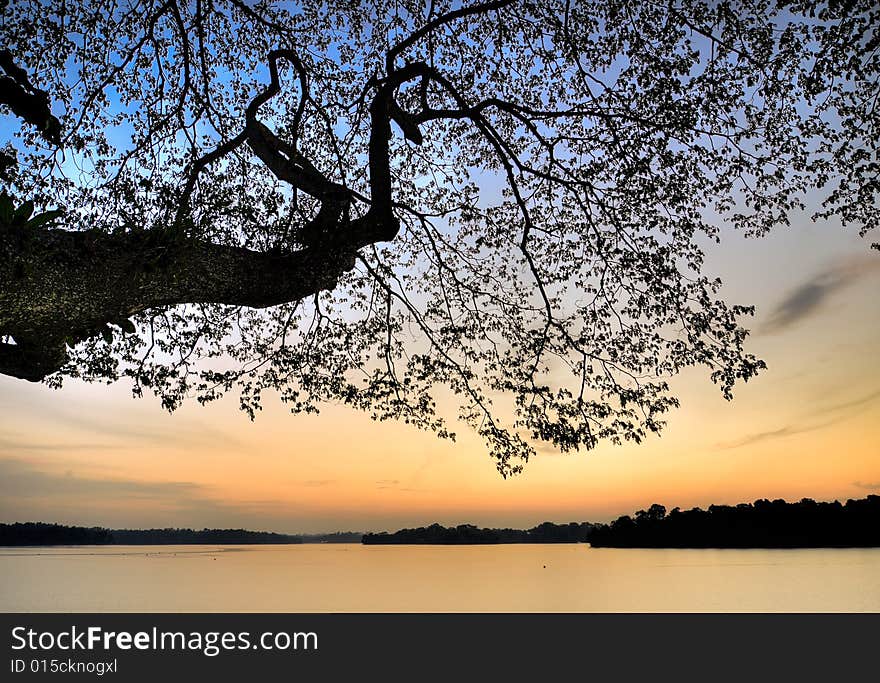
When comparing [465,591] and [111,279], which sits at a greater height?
[111,279]

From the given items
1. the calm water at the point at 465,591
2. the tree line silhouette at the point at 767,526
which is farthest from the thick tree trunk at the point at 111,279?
→ the tree line silhouette at the point at 767,526

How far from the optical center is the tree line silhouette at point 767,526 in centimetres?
8956

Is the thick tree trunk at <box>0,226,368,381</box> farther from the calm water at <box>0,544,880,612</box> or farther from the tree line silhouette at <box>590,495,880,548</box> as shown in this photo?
the tree line silhouette at <box>590,495,880,548</box>

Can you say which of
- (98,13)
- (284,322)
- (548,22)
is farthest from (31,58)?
(548,22)

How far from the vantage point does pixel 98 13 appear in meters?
9.69

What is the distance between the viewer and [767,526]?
10200cm

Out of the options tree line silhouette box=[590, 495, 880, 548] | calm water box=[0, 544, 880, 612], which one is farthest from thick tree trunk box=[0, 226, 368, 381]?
tree line silhouette box=[590, 495, 880, 548]

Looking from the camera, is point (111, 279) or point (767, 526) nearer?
point (111, 279)

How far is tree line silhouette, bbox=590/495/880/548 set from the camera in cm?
8956

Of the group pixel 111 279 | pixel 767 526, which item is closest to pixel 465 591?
pixel 767 526

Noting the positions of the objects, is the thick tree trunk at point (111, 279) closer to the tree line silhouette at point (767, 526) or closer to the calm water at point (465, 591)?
the calm water at point (465, 591)

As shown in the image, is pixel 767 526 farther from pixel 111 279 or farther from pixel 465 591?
pixel 111 279
